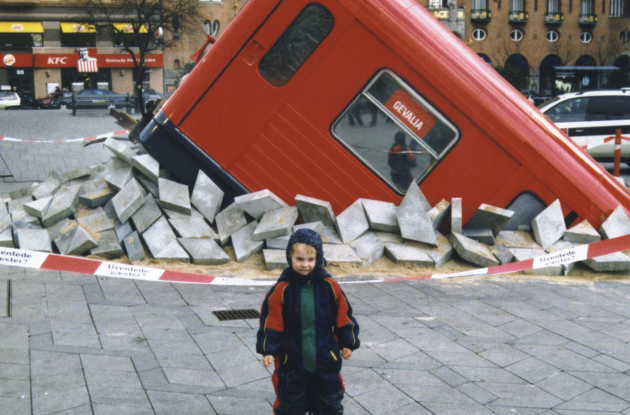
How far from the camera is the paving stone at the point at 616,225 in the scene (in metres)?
7.01

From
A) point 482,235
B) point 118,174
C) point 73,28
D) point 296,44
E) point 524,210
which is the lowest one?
point 482,235

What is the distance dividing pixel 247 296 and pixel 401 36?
3.14m

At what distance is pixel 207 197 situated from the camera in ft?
24.3

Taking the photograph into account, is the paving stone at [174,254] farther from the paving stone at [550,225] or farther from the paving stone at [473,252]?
the paving stone at [550,225]

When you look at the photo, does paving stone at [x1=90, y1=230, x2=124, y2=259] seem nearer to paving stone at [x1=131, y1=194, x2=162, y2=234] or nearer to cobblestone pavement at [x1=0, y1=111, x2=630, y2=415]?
paving stone at [x1=131, y1=194, x2=162, y2=234]

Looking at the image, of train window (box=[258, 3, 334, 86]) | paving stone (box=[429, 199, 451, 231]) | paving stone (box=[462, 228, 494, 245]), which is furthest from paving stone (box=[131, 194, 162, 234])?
paving stone (box=[462, 228, 494, 245])

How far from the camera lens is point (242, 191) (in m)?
7.55

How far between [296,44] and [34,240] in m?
3.35

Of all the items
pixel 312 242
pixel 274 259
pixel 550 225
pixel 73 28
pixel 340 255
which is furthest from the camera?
pixel 73 28

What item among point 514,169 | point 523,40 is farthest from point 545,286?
point 523,40

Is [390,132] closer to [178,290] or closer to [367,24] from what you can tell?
[367,24]

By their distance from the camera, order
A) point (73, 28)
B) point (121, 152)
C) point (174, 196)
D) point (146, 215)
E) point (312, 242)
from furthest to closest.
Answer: point (73, 28) → point (121, 152) → point (174, 196) → point (146, 215) → point (312, 242)

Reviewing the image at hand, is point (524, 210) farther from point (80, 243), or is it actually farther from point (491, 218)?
point (80, 243)

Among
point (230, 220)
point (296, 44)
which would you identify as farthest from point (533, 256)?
point (296, 44)
